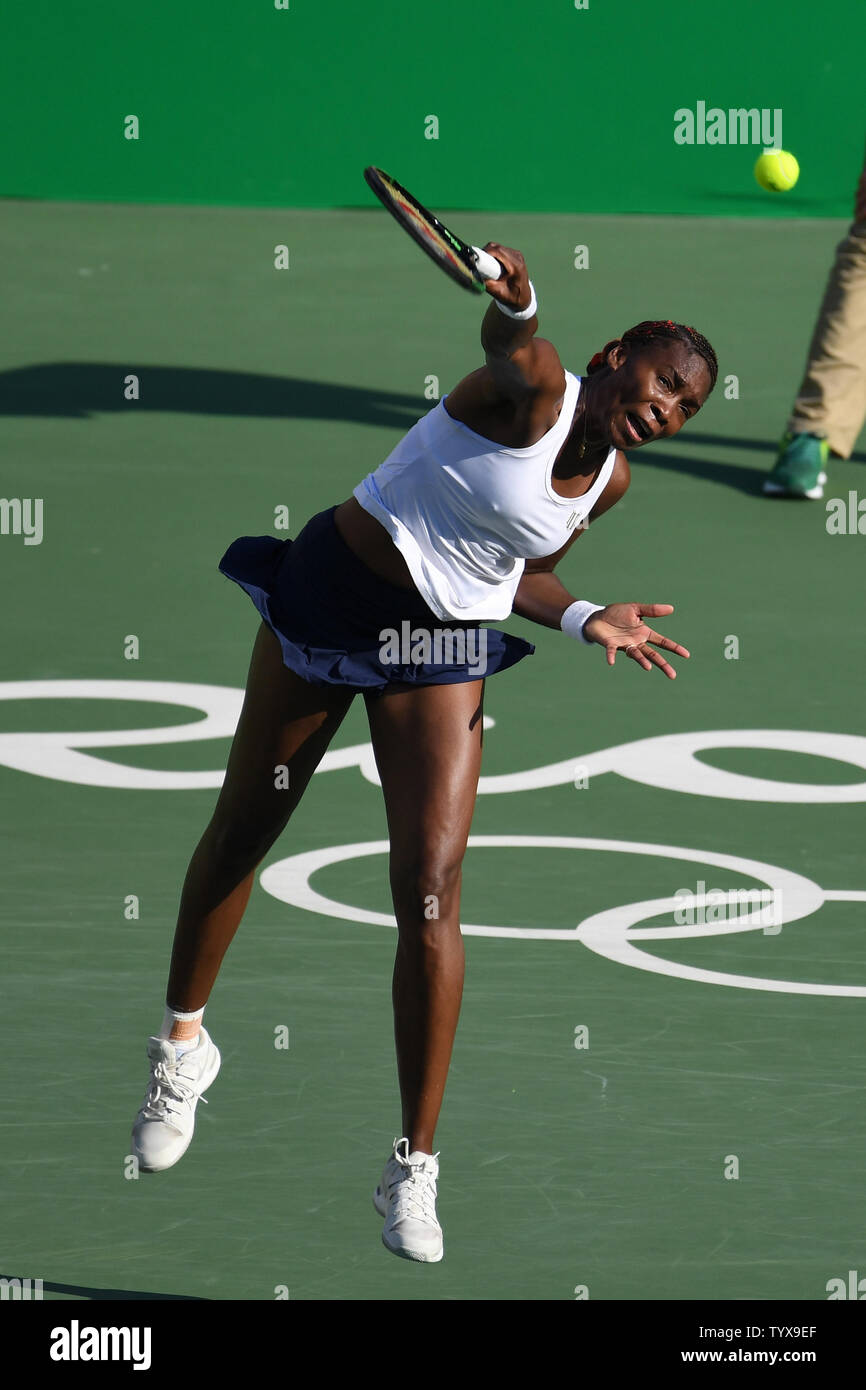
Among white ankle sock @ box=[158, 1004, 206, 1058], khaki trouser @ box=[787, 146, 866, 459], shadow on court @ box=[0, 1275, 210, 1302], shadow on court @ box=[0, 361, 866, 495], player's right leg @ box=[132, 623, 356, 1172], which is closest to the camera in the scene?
shadow on court @ box=[0, 1275, 210, 1302]

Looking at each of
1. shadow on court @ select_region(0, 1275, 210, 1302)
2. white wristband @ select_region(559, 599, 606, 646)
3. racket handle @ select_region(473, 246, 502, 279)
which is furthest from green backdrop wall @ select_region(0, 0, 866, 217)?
shadow on court @ select_region(0, 1275, 210, 1302)

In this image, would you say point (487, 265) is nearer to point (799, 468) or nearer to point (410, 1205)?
point (410, 1205)

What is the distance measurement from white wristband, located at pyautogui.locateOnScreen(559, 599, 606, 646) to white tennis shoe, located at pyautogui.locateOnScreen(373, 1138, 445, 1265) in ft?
3.44

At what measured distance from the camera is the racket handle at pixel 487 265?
3865 mm

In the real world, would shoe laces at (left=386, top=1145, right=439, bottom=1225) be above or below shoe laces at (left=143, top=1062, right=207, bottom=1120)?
below

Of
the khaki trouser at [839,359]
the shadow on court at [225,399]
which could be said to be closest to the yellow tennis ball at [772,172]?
the shadow on court at [225,399]

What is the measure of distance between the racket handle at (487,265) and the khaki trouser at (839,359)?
6.36 metres

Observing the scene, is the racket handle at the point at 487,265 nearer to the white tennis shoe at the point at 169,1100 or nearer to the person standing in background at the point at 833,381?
the white tennis shoe at the point at 169,1100

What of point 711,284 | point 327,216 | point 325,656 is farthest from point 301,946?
point 327,216

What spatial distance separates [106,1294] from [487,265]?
198 cm

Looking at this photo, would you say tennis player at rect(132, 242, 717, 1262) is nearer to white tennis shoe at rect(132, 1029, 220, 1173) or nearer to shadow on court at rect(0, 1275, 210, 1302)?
white tennis shoe at rect(132, 1029, 220, 1173)

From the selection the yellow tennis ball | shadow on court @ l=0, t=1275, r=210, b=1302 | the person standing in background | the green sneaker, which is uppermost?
the yellow tennis ball

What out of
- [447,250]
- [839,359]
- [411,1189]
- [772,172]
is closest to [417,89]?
[772,172]

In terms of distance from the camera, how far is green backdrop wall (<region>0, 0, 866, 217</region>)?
14.7m
